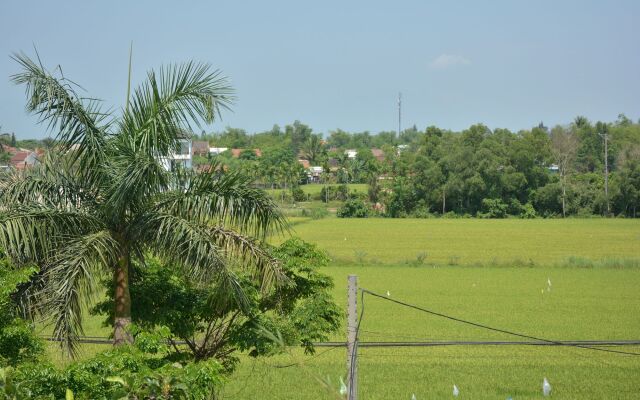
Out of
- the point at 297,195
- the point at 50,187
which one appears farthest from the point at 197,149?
the point at 297,195

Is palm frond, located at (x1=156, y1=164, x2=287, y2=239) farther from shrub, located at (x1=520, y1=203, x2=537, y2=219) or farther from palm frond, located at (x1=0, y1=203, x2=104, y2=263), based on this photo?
shrub, located at (x1=520, y1=203, x2=537, y2=219)

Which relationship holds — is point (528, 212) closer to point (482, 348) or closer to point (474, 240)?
point (474, 240)

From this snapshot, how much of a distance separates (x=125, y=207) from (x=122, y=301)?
1069mm

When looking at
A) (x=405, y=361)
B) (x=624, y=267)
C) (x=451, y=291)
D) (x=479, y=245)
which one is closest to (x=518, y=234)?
(x=479, y=245)

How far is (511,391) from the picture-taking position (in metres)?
15.2

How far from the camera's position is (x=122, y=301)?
31.7 feet

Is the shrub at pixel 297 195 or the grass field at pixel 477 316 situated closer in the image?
the grass field at pixel 477 316

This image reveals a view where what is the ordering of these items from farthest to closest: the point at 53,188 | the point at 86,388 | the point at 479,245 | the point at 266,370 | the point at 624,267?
the point at 479,245 → the point at 624,267 → the point at 266,370 → the point at 53,188 → the point at 86,388

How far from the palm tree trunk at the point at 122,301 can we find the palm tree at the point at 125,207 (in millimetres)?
11

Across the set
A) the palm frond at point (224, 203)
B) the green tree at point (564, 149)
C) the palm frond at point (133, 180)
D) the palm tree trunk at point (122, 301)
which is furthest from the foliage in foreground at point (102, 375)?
the green tree at point (564, 149)

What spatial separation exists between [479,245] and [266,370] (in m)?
36.4

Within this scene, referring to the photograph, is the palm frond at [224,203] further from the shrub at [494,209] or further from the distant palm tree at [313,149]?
the distant palm tree at [313,149]

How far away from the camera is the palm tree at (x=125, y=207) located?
9141 mm

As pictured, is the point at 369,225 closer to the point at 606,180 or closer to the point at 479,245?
the point at 479,245
